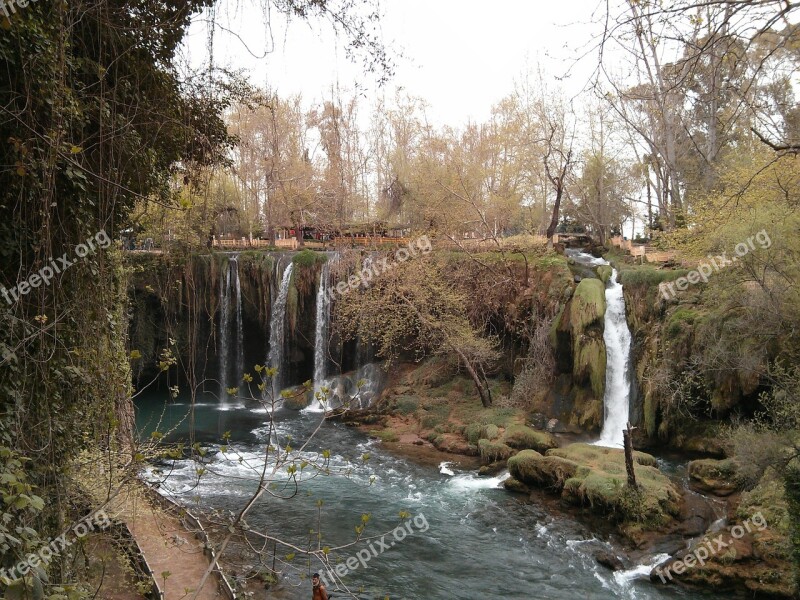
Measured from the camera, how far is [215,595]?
6.90 m

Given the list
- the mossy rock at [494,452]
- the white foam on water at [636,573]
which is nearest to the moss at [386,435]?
the mossy rock at [494,452]

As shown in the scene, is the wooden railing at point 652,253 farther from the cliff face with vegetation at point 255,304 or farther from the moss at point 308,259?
the cliff face with vegetation at point 255,304

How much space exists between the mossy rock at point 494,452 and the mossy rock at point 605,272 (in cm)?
709

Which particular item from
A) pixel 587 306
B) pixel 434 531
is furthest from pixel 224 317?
pixel 434 531

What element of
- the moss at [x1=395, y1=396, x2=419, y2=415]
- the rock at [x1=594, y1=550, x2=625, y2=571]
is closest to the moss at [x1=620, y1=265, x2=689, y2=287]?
the moss at [x1=395, y1=396, x2=419, y2=415]

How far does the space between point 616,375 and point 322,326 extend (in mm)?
11118

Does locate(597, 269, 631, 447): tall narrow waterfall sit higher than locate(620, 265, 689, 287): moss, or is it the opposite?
locate(620, 265, 689, 287): moss

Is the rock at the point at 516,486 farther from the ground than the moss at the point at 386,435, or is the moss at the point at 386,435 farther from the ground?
the moss at the point at 386,435

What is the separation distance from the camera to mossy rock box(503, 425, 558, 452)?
14.4 meters

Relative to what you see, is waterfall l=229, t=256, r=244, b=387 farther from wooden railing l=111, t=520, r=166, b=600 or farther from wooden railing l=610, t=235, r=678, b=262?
wooden railing l=610, t=235, r=678, b=262

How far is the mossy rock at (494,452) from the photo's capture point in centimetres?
1440

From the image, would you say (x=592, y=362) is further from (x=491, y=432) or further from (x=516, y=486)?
(x=516, y=486)

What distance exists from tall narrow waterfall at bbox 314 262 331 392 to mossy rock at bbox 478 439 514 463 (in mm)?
8858

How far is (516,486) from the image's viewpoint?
12578 mm
